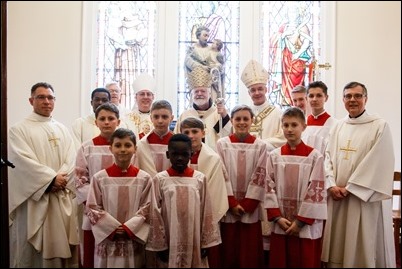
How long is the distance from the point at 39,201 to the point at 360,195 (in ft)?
10.4

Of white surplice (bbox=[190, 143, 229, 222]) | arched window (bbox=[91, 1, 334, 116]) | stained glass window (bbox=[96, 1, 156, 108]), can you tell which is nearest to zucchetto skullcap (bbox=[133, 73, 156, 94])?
arched window (bbox=[91, 1, 334, 116])

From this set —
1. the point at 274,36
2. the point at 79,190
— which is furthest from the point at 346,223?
the point at 274,36

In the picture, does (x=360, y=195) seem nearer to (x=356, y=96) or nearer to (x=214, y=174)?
(x=356, y=96)

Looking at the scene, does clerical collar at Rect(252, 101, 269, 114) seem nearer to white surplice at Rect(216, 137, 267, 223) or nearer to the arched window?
white surplice at Rect(216, 137, 267, 223)

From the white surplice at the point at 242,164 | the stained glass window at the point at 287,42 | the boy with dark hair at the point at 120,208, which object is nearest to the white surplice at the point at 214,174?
the white surplice at the point at 242,164

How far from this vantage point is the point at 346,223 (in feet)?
15.4

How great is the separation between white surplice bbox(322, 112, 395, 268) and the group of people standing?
0.4 inches

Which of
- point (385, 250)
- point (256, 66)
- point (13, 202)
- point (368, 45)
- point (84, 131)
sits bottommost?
point (385, 250)

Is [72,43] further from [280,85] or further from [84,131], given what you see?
[280,85]

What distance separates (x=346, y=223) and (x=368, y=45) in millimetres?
3058

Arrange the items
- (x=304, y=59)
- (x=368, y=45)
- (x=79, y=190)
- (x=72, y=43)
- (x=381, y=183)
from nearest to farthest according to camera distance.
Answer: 1. (x=79, y=190)
2. (x=381, y=183)
3. (x=368, y=45)
4. (x=72, y=43)
5. (x=304, y=59)

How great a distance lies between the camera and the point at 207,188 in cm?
397

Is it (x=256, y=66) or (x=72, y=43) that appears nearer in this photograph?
(x=256, y=66)

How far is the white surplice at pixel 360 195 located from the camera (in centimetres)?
455
